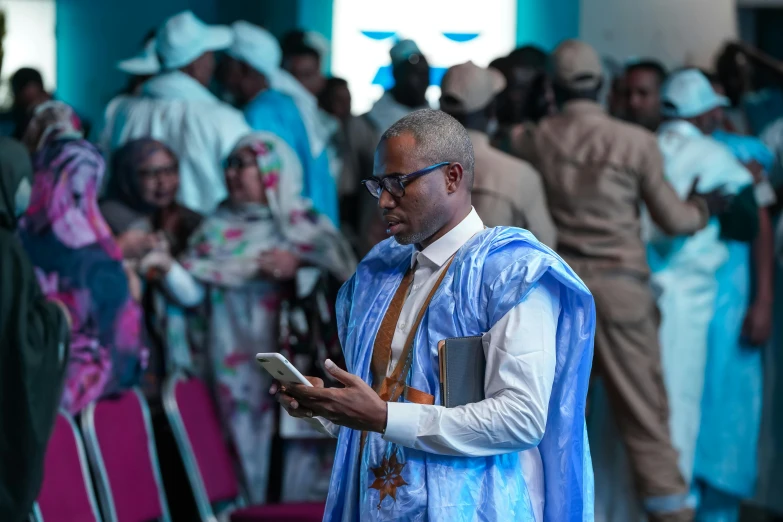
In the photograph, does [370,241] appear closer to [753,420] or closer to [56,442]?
[56,442]

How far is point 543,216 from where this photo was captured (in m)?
4.82

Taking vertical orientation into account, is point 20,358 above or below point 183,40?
below

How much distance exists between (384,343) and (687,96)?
367 centimetres

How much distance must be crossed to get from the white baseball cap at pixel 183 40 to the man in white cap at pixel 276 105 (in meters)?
0.23

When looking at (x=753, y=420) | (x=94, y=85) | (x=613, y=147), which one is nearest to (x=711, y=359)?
(x=753, y=420)

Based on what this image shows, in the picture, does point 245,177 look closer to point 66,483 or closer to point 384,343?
point 66,483

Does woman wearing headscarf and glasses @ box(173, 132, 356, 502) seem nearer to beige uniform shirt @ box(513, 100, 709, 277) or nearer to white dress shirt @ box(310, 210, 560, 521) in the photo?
beige uniform shirt @ box(513, 100, 709, 277)

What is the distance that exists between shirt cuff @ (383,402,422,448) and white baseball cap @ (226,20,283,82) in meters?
4.20

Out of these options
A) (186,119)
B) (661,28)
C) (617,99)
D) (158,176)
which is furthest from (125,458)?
(661,28)

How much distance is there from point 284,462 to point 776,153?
316 centimetres

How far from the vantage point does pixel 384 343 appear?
264 cm

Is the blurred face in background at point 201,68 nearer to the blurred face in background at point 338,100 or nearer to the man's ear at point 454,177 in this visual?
the blurred face in background at point 338,100

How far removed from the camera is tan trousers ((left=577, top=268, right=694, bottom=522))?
5.09 meters

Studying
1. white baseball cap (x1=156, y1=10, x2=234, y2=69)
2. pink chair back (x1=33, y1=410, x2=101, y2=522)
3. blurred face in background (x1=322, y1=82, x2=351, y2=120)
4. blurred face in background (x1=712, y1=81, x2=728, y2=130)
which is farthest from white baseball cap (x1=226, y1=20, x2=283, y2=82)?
pink chair back (x1=33, y1=410, x2=101, y2=522)
